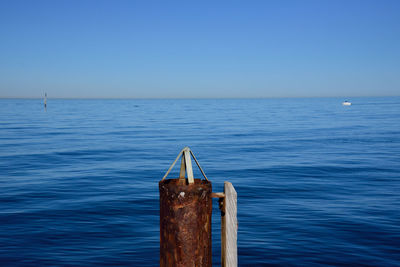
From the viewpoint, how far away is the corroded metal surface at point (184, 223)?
12.7ft

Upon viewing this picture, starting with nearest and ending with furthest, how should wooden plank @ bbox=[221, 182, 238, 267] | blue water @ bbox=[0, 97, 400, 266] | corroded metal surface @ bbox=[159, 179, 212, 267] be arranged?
corroded metal surface @ bbox=[159, 179, 212, 267] < wooden plank @ bbox=[221, 182, 238, 267] < blue water @ bbox=[0, 97, 400, 266]

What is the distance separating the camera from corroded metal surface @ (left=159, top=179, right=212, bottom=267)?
3.87 meters

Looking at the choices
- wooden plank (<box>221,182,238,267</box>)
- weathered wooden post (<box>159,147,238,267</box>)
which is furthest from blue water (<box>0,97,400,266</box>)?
weathered wooden post (<box>159,147,238,267</box>)

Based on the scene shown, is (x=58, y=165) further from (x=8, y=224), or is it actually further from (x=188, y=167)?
(x=188, y=167)

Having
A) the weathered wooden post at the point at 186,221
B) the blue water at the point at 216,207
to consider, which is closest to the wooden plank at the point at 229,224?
the weathered wooden post at the point at 186,221

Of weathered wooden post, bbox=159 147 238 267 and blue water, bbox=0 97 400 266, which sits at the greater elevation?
weathered wooden post, bbox=159 147 238 267

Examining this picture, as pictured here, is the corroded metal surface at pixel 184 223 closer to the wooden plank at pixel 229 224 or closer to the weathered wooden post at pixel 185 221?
the weathered wooden post at pixel 185 221

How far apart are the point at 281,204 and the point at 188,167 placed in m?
8.99

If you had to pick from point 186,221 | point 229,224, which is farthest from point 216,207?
point 186,221

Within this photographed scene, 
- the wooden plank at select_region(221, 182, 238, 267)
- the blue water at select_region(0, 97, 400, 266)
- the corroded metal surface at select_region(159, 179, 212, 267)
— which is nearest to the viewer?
the corroded metal surface at select_region(159, 179, 212, 267)

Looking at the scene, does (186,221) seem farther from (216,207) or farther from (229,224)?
(216,207)

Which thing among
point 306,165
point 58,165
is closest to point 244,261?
point 306,165

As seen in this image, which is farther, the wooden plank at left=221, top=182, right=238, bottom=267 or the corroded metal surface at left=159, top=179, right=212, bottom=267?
the wooden plank at left=221, top=182, right=238, bottom=267

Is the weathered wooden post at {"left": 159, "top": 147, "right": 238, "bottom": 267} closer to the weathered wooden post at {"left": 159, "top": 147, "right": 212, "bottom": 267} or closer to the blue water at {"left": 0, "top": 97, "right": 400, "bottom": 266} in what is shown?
the weathered wooden post at {"left": 159, "top": 147, "right": 212, "bottom": 267}
